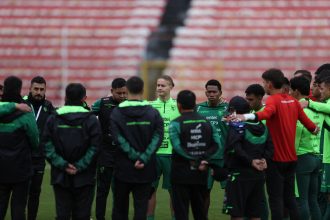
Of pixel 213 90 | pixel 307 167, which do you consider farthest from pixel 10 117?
pixel 307 167

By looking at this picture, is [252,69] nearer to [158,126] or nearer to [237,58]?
[237,58]

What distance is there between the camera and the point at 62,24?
996 inches

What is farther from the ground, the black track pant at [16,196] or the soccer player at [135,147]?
the soccer player at [135,147]

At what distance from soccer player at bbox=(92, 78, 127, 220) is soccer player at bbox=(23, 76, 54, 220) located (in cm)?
72

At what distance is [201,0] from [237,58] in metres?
2.45

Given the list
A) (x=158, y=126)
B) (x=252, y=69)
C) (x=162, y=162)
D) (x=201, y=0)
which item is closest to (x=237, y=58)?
(x=252, y=69)

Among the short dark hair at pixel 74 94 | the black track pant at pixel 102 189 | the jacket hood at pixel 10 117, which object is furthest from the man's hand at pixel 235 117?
the black track pant at pixel 102 189

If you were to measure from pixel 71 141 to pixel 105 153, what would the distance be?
208 centimetres

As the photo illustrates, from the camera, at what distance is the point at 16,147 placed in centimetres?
949

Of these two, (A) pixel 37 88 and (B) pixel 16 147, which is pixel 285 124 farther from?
(A) pixel 37 88

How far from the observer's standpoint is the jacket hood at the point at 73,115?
9094 millimetres

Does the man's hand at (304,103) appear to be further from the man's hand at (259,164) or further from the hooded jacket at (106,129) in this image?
the hooded jacket at (106,129)

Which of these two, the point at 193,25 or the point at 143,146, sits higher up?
the point at 193,25

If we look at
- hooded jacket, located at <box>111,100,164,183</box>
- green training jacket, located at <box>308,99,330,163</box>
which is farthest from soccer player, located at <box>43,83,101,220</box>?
green training jacket, located at <box>308,99,330,163</box>
